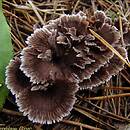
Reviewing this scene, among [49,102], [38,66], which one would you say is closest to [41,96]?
[49,102]

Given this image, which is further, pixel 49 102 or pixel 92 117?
pixel 92 117

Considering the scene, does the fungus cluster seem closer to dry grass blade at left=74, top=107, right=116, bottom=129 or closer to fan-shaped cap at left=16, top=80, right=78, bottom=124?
fan-shaped cap at left=16, top=80, right=78, bottom=124

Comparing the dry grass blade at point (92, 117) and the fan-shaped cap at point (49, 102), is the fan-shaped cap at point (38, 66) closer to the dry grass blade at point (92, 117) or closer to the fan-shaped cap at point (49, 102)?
the fan-shaped cap at point (49, 102)

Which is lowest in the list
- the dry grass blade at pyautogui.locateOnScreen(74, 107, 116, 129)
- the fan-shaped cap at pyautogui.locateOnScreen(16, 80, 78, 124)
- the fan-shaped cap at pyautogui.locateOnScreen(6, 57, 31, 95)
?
the dry grass blade at pyautogui.locateOnScreen(74, 107, 116, 129)

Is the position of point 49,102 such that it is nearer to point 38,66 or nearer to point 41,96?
point 41,96

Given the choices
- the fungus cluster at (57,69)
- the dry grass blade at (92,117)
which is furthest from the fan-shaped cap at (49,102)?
the dry grass blade at (92,117)

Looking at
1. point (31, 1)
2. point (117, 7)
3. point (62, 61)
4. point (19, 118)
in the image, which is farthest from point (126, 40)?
point (19, 118)

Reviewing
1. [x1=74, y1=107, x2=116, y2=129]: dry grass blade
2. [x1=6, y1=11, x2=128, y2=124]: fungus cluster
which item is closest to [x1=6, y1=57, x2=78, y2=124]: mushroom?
[x1=6, y1=11, x2=128, y2=124]: fungus cluster
